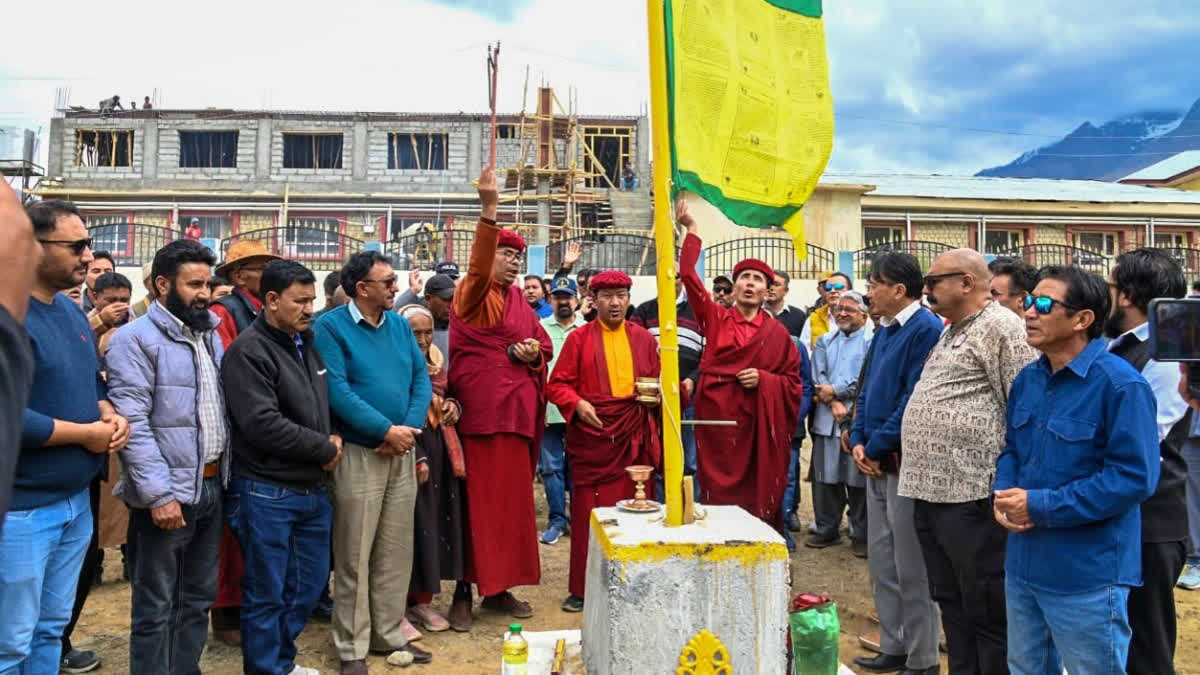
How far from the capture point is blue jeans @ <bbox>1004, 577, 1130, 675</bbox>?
2.76m

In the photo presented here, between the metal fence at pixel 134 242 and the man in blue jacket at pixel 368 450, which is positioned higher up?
the metal fence at pixel 134 242

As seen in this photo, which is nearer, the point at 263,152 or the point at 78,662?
the point at 78,662

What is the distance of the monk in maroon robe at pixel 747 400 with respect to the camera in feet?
18.1

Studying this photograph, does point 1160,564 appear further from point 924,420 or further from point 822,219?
point 822,219

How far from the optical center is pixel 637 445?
5.13 meters

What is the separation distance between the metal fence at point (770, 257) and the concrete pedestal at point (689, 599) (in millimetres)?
13988

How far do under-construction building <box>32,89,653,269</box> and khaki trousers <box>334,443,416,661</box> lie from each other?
2135cm

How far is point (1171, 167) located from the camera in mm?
31422

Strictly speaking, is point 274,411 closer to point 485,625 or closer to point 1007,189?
point 485,625

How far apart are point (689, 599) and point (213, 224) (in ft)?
88.0

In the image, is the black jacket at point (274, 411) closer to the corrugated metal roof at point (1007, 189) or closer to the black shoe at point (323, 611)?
the black shoe at point (323, 611)

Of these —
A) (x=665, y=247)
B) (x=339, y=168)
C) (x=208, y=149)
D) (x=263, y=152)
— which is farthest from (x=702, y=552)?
(x=208, y=149)

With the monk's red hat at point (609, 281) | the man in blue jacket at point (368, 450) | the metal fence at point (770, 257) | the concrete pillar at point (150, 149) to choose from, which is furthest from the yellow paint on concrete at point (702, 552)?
the concrete pillar at point (150, 149)

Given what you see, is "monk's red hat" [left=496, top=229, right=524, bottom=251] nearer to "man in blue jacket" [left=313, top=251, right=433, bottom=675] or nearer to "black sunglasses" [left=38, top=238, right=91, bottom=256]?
"man in blue jacket" [left=313, top=251, right=433, bottom=675]
